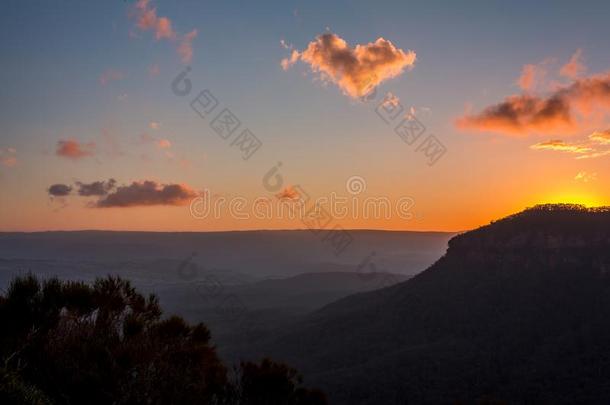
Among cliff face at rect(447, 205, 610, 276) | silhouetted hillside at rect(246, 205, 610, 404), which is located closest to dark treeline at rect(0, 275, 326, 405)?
silhouetted hillside at rect(246, 205, 610, 404)

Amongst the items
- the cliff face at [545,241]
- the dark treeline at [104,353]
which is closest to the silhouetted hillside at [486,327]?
the cliff face at [545,241]

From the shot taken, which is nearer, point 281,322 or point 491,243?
point 491,243

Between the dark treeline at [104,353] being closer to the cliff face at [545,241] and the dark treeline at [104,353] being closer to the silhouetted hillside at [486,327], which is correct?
the silhouetted hillside at [486,327]

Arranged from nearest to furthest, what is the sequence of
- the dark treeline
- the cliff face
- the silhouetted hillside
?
the dark treeline
the silhouetted hillside
the cliff face

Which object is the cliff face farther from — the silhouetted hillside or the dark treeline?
the dark treeline

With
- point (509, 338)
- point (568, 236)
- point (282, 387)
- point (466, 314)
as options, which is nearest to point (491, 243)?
point (568, 236)

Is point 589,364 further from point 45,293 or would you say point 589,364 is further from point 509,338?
point 45,293
